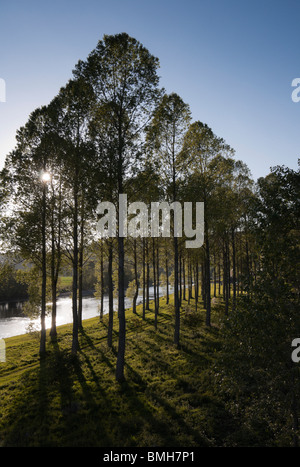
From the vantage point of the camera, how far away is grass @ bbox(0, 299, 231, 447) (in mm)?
9359

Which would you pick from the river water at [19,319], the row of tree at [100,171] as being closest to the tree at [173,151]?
the row of tree at [100,171]

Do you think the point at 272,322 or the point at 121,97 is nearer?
the point at 272,322

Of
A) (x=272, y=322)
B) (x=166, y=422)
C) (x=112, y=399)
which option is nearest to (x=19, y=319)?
(x=112, y=399)

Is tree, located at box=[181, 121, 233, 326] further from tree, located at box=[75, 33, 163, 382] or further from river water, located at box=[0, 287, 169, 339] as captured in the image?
river water, located at box=[0, 287, 169, 339]

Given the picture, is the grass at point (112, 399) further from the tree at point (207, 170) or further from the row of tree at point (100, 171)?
the tree at point (207, 170)

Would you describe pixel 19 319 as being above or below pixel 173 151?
below

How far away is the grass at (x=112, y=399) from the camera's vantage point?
30.7 feet

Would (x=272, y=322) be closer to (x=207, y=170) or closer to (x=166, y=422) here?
(x=166, y=422)

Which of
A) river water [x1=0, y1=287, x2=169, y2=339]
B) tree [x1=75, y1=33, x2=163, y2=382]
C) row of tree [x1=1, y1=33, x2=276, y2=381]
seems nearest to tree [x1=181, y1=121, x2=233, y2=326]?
row of tree [x1=1, y1=33, x2=276, y2=381]

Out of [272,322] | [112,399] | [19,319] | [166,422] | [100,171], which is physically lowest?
[19,319]

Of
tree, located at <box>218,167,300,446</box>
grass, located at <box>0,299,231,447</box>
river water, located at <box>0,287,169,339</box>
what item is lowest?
river water, located at <box>0,287,169,339</box>

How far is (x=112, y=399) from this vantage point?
1214 centimetres

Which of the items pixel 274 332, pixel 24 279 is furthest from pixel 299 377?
pixel 24 279

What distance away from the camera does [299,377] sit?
7.46m
